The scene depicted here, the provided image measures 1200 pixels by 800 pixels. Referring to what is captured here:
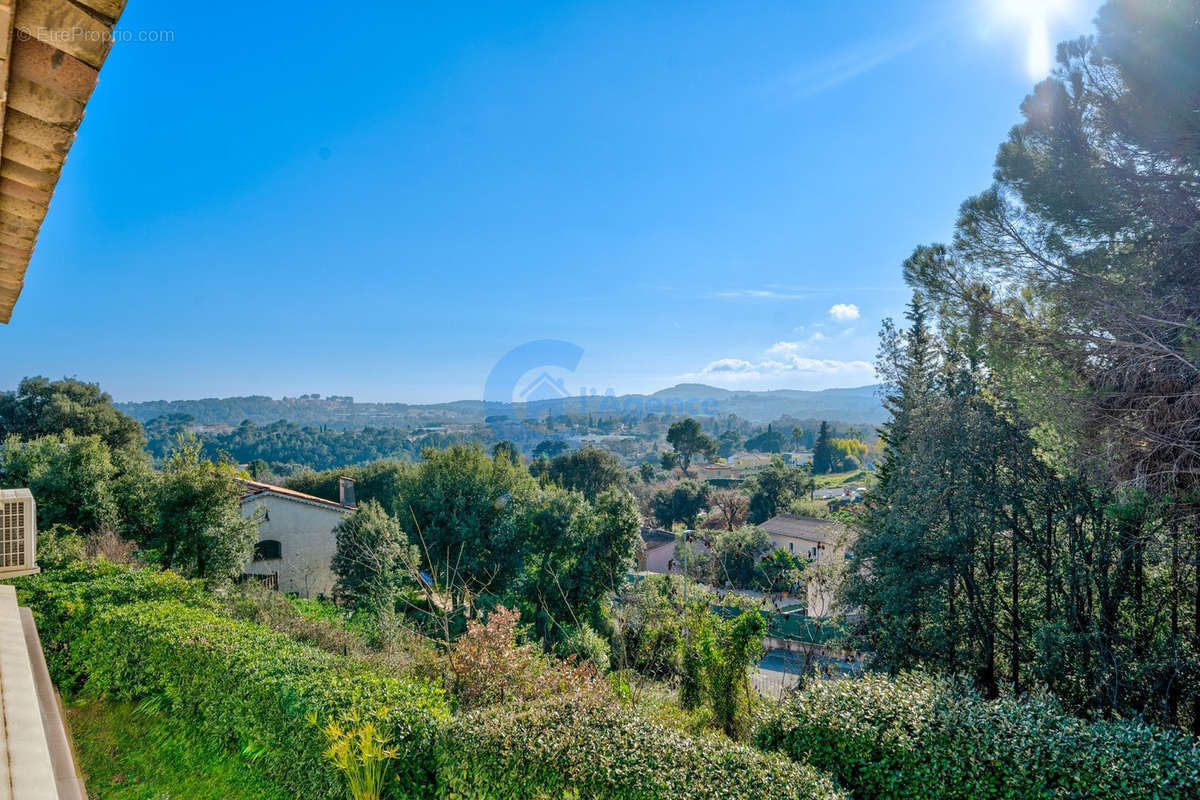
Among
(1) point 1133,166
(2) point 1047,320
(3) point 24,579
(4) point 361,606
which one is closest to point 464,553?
(4) point 361,606

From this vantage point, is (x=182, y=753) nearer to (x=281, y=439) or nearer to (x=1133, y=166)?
(x=1133, y=166)

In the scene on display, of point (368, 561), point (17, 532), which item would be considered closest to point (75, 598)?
point (17, 532)

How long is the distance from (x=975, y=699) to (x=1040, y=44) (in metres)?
6.93

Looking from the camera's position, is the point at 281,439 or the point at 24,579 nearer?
the point at 24,579

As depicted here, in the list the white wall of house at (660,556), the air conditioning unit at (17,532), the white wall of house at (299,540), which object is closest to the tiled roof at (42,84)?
the air conditioning unit at (17,532)

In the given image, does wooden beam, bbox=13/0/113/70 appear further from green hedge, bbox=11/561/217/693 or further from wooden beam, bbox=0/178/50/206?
green hedge, bbox=11/561/217/693

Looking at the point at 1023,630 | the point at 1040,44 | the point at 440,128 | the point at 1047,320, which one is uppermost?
the point at 440,128

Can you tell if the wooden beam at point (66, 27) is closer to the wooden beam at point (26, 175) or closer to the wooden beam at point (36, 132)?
the wooden beam at point (36, 132)

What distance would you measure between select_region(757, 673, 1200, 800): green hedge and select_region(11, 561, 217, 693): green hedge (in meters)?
7.11

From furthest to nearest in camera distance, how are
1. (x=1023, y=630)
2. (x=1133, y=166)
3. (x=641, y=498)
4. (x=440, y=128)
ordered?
(x=641, y=498) → (x=440, y=128) → (x=1023, y=630) → (x=1133, y=166)

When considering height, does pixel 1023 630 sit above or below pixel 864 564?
below

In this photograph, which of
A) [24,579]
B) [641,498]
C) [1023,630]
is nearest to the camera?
[24,579]

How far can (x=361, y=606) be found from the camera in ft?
40.1
